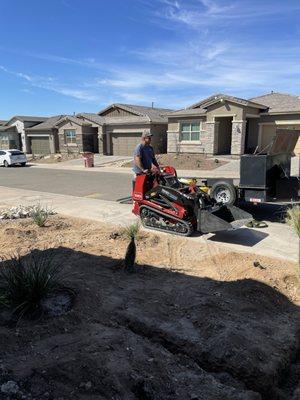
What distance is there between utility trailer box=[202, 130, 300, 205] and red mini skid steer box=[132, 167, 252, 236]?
36.2 inches

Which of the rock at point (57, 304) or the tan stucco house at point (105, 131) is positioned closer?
the rock at point (57, 304)

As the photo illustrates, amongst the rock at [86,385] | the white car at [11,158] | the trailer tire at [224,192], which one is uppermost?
the trailer tire at [224,192]

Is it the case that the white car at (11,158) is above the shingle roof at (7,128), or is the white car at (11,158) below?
below

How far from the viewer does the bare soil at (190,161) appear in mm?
24420

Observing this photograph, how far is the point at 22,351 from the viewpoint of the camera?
3289mm

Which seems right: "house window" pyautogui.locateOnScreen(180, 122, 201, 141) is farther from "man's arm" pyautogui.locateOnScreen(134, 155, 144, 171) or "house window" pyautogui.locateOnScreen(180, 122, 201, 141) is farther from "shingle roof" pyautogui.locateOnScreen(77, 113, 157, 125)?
"man's arm" pyautogui.locateOnScreen(134, 155, 144, 171)

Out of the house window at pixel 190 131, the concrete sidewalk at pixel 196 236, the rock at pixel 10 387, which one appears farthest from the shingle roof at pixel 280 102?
the rock at pixel 10 387

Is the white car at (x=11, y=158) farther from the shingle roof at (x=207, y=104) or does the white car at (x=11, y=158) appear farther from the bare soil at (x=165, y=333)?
the bare soil at (x=165, y=333)

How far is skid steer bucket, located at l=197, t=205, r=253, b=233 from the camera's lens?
22.6 ft

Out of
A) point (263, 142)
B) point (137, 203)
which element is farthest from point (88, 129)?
point (137, 203)

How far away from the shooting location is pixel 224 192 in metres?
8.82

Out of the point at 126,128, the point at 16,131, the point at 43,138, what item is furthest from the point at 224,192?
the point at 16,131

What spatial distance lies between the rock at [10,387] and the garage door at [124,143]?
103 feet

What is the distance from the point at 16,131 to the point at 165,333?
1798 inches
